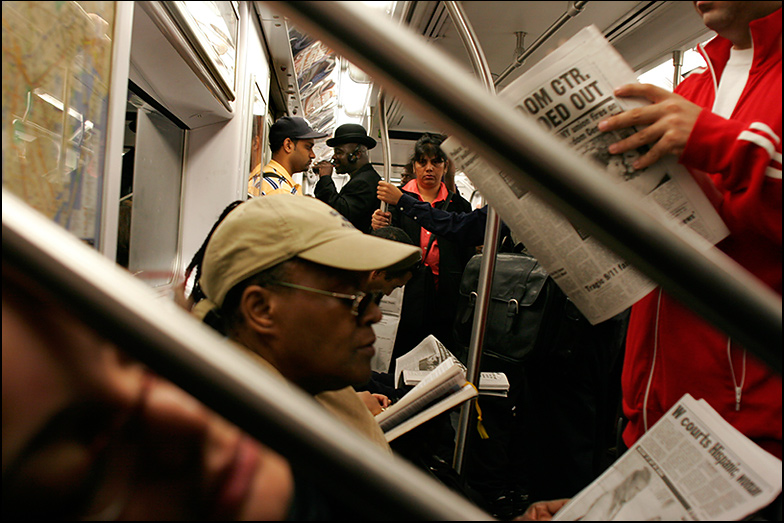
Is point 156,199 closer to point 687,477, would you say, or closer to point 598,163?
point 598,163

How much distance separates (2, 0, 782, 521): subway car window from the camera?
0.36 metres

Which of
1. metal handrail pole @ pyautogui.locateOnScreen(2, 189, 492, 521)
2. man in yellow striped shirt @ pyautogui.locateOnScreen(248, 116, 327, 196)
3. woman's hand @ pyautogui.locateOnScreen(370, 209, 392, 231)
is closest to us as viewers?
metal handrail pole @ pyautogui.locateOnScreen(2, 189, 492, 521)

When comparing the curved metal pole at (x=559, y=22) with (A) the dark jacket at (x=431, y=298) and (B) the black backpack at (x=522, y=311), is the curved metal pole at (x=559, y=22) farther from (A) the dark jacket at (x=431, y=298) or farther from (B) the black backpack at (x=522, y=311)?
(A) the dark jacket at (x=431, y=298)

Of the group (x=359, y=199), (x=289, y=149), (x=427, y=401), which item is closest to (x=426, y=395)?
(x=427, y=401)

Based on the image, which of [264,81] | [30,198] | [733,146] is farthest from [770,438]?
[264,81]

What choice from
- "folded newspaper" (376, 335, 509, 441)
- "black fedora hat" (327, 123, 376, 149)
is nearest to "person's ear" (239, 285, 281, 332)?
"folded newspaper" (376, 335, 509, 441)

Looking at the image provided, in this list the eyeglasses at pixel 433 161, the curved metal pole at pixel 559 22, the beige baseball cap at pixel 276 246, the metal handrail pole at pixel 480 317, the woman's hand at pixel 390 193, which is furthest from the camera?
the eyeglasses at pixel 433 161

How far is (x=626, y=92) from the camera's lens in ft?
2.42

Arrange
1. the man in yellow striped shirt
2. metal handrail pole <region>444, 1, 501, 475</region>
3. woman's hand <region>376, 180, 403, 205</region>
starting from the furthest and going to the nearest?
the man in yellow striped shirt, woman's hand <region>376, 180, 403, 205</region>, metal handrail pole <region>444, 1, 501, 475</region>

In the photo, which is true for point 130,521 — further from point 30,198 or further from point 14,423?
point 30,198

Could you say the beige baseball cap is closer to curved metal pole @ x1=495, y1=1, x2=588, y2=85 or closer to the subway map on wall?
the subway map on wall

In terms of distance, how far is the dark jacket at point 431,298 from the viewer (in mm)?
2598

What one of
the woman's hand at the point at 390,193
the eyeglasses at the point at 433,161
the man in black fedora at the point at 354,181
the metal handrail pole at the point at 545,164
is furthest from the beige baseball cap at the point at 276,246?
the man in black fedora at the point at 354,181

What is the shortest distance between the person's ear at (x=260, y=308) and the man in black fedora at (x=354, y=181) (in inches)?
82.9
